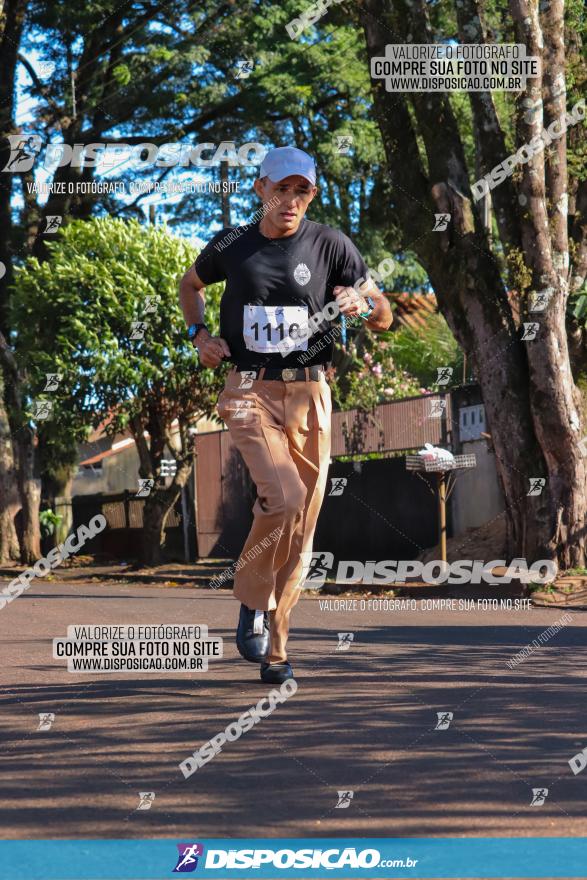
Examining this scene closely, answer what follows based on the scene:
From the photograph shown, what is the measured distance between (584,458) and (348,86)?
579 inches

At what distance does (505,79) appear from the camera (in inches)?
566

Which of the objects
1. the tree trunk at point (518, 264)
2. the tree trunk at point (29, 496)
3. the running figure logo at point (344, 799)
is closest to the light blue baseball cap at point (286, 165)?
the running figure logo at point (344, 799)

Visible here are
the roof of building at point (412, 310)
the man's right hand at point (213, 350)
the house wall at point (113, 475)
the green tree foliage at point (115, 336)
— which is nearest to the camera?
the man's right hand at point (213, 350)

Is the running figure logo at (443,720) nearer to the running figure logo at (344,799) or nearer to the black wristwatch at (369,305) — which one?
the running figure logo at (344,799)

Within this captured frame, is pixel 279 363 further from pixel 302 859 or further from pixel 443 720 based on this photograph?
pixel 302 859

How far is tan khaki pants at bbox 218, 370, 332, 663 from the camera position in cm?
614

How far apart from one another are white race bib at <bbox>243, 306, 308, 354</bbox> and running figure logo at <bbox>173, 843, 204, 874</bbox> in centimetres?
297

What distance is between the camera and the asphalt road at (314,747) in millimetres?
3842

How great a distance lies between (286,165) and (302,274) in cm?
49

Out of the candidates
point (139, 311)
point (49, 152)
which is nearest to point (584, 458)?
point (139, 311)

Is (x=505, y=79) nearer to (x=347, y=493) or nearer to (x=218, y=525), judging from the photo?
(x=347, y=493)

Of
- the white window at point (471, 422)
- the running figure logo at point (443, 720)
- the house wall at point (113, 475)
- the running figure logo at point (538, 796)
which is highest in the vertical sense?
the white window at point (471, 422)

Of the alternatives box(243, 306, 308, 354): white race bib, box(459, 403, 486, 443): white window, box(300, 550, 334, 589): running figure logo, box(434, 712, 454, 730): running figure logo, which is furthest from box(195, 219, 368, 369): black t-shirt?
box(459, 403, 486, 443): white window

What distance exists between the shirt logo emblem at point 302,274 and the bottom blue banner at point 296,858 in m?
3.13
